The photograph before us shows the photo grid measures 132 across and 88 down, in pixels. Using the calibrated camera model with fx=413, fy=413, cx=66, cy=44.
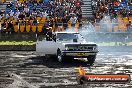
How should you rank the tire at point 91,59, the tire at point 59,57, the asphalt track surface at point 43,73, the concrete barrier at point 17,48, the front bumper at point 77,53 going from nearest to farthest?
the asphalt track surface at point 43,73 → the front bumper at point 77,53 → the tire at point 91,59 → the tire at point 59,57 → the concrete barrier at point 17,48

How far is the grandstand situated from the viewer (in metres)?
33.8

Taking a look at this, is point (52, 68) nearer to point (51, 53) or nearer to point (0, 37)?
point (51, 53)

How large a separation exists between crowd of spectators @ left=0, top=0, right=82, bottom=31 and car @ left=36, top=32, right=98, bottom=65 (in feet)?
36.4

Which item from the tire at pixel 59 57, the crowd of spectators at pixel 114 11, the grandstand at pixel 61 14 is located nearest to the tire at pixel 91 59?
the tire at pixel 59 57

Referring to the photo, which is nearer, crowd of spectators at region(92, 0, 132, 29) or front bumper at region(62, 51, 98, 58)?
front bumper at region(62, 51, 98, 58)

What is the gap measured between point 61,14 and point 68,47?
15612mm

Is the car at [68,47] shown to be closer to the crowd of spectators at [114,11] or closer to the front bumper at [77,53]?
the front bumper at [77,53]

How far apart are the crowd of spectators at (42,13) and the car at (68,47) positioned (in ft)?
36.4

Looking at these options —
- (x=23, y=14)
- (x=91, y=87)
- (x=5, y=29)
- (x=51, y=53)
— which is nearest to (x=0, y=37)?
(x=5, y=29)

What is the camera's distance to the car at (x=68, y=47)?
20.8 metres

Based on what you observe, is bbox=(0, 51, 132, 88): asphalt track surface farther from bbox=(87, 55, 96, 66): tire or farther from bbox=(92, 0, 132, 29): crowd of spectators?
bbox=(92, 0, 132, 29): crowd of spectators

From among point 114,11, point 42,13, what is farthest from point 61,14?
point 114,11

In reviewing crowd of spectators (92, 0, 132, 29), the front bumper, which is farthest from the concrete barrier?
the front bumper

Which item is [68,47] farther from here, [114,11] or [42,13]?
[114,11]
